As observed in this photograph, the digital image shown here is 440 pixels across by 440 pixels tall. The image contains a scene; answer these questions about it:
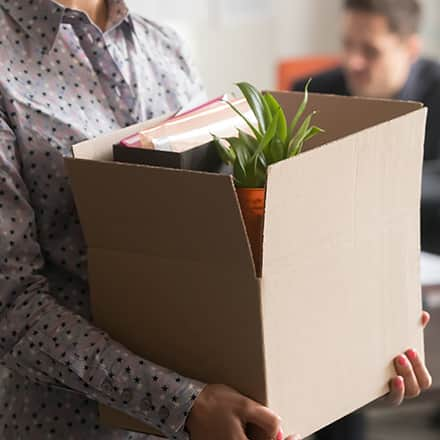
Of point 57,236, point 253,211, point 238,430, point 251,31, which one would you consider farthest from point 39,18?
point 251,31

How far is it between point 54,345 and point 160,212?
0.70 feet

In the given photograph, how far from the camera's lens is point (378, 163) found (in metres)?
1.19

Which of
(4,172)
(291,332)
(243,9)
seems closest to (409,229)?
(291,332)

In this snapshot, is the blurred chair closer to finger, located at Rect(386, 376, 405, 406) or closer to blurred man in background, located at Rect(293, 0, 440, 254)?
blurred man in background, located at Rect(293, 0, 440, 254)

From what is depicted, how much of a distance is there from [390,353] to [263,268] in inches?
11.4

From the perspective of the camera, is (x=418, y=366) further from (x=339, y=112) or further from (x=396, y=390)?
(x=339, y=112)

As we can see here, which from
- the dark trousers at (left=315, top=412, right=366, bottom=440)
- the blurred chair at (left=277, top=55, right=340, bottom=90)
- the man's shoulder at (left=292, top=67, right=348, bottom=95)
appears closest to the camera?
the dark trousers at (left=315, top=412, right=366, bottom=440)

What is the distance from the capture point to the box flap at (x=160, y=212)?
42.0 inches

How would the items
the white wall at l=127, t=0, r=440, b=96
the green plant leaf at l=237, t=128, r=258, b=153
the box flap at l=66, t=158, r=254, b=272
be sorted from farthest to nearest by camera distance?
1. the white wall at l=127, t=0, r=440, b=96
2. the green plant leaf at l=237, t=128, r=258, b=153
3. the box flap at l=66, t=158, r=254, b=272

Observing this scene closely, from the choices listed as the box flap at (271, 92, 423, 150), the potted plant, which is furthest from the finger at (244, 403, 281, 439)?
the box flap at (271, 92, 423, 150)

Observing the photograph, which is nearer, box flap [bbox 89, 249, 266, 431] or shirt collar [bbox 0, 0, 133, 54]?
box flap [bbox 89, 249, 266, 431]

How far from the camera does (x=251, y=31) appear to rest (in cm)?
460

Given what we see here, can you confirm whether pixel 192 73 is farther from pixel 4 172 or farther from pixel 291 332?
pixel 291 332

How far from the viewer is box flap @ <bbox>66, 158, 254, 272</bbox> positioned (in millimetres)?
1067
